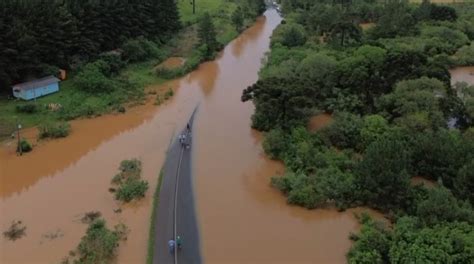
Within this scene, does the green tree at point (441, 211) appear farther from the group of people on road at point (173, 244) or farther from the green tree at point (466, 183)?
the group of people on road at point (173, 244)

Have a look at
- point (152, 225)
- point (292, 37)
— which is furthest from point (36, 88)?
point (292, 37)

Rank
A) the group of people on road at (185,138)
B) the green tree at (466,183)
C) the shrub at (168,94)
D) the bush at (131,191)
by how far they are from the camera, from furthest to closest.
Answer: the shrub at (168,94) → the group of people on road at (185,138) → the bush at (131,191) → the green tree at (466,183)

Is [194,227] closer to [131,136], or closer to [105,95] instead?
[131,136]

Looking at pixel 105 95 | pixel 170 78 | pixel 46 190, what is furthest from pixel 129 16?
pixel 46 190

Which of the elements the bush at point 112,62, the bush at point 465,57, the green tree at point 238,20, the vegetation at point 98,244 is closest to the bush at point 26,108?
the bush at point 112,62

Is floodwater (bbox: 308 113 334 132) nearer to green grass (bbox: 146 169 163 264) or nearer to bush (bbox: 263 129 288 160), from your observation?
bush (bbox: 263 129 288 160)

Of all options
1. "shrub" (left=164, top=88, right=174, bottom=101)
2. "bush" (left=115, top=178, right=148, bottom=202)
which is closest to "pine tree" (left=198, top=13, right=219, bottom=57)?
"shrub" (left=164, top=88, right=174, bottom=101)
